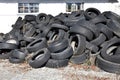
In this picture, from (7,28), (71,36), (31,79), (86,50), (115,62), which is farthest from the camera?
(7,28)

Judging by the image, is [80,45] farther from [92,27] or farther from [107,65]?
[107,65]

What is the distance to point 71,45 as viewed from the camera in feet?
40.1

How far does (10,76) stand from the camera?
967 cm

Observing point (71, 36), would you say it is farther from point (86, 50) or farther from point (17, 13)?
point (17, 13)

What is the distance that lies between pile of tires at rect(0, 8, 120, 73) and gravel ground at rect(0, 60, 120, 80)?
0.95 ft

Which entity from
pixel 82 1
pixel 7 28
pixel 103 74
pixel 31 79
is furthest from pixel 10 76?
pixel 82 1

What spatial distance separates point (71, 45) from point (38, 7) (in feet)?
23.1

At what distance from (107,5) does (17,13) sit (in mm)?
6675

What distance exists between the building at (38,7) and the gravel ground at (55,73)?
25.5ft

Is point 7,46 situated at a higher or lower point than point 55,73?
higher

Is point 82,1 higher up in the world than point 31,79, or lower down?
higher up

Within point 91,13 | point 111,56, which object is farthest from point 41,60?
point 91,13

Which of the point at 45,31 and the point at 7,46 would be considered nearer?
the point at 7,46

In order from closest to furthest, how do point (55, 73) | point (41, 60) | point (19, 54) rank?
1. point (55, 73)
2. point (41, 60)
3. point (19, 54)
